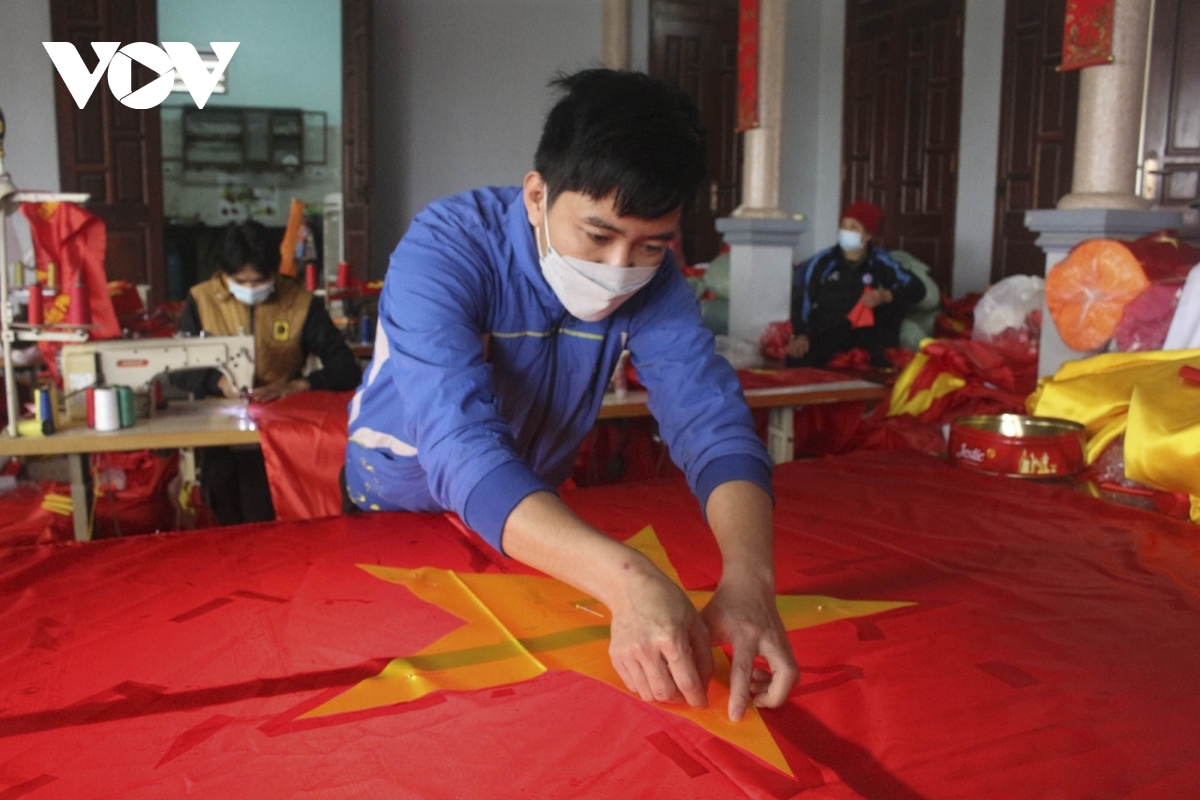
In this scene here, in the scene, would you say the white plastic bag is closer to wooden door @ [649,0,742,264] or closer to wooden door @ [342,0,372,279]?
wooden door @ [649,0,742,264]

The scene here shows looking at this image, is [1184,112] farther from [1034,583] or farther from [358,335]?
[1034,583]

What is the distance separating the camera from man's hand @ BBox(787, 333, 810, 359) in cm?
478

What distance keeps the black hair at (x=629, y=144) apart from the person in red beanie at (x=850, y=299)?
368cm

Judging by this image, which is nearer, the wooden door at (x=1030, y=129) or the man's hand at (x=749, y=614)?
the man's hand at (x=749, y=614)

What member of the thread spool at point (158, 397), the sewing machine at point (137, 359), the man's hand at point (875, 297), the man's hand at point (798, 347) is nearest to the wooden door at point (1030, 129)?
the man's hand at point (875, 297)

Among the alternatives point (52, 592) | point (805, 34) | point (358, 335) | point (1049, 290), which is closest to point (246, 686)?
point (52, 592)

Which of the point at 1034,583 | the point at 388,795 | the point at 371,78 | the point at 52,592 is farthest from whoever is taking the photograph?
the point at 371,78

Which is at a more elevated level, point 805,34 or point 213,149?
point 805,34

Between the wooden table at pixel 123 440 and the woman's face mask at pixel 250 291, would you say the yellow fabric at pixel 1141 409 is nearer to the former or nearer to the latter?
the wooden table at pixel 123 440

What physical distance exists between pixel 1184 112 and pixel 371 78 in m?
4.73

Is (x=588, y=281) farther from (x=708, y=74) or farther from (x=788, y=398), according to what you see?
(x=708, y=74)

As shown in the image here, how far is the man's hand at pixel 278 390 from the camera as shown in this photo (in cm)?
282

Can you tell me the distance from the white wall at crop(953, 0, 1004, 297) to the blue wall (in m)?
5.35

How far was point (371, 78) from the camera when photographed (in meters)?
6.62
